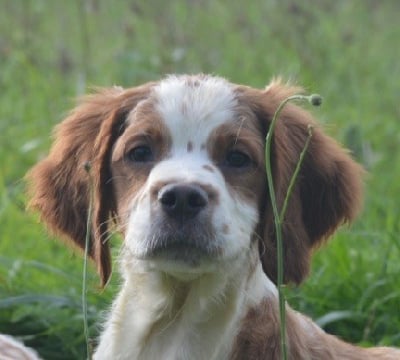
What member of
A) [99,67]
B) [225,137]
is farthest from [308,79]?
[225,137]

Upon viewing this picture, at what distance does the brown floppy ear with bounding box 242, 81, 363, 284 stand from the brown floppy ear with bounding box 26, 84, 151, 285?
1.91 feet

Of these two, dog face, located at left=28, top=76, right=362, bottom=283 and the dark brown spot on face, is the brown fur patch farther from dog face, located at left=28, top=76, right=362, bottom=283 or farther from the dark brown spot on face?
the dark brown spot on face

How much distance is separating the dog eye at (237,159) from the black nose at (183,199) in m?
0.39

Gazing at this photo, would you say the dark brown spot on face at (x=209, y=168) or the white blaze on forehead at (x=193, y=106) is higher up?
the white blaze on forehead at (x=193, y=106)

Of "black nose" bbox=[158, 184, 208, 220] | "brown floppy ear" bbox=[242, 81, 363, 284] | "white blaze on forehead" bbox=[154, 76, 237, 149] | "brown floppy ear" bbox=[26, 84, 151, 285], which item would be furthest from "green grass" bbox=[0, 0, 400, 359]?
"black nose" bbox=[158, 184, 208, 220]

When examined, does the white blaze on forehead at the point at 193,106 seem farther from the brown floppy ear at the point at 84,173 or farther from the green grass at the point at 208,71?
the green grass at the point at 208,71

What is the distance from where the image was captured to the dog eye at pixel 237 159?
5.07 metres

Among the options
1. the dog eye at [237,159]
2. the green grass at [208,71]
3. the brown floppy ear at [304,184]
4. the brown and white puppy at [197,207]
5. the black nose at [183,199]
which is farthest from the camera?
the green grass at [208,71]

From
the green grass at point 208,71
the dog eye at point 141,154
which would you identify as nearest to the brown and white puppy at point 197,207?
the dog eye at point 141,154

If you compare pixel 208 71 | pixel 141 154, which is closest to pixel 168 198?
pixel 141 154

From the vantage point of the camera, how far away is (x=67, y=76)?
11070 millimetres

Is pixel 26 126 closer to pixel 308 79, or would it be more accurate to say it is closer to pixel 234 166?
pixel 308 79

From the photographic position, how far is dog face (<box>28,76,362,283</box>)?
478 cm

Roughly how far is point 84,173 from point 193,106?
660 mm
